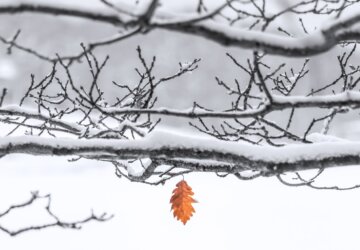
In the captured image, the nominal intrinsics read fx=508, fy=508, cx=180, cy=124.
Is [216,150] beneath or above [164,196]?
above

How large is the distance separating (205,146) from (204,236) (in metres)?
10.7

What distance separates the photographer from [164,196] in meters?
15.6

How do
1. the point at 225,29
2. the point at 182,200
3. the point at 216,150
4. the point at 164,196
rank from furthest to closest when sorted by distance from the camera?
the point at 164,196
the point at 182,200
the point at 216,150
the point at 225,29

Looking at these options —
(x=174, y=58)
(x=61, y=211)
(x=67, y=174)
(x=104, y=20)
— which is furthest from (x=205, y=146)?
(x=174, y=58)

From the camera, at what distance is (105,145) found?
2.62m

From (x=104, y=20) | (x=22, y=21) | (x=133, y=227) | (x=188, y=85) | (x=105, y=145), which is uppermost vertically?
(x=22, y=21)

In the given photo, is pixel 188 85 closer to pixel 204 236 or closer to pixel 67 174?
pixel 67 174

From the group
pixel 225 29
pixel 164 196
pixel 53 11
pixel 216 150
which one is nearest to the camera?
pixel 53 11

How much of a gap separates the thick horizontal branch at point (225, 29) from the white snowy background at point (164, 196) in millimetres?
11062

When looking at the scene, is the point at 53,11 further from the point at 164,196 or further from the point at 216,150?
the point at 164,196

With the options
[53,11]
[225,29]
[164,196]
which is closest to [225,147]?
[225,29]

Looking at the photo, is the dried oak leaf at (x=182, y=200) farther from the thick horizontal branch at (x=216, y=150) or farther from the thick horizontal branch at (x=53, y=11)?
the thick horizontal branch at (x=53, y=11)

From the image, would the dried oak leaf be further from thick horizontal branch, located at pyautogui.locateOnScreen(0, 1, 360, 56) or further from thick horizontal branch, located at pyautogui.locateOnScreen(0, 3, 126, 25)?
thick horizontal branch, located at pyautogui.locateOnScreen(0, 3, 126, 25)

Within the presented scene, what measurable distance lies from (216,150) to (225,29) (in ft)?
2.82
